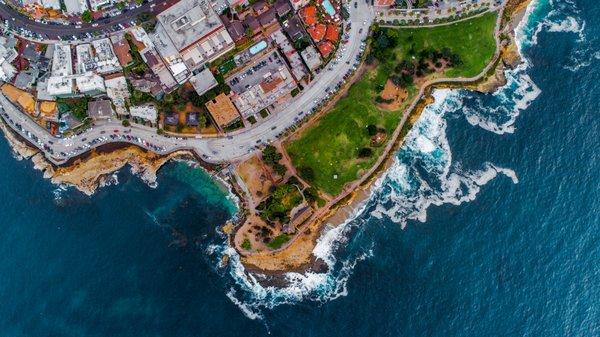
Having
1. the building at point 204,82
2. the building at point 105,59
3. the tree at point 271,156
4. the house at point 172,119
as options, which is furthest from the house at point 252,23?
the building at point 105,59

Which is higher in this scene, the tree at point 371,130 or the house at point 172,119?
the house at point 172,119

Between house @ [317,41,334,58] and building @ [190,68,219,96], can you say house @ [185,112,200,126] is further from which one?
house @ [317,41,334,58]

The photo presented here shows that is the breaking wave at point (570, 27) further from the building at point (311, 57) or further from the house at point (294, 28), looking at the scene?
the house at point (294, 28)

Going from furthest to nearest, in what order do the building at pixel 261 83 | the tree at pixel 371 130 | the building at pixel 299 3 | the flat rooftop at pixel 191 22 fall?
the building at pixel 299 3, the building at pixel 261 83, the tree at pixel 371 130, the flat rooftop at pixel 191 22

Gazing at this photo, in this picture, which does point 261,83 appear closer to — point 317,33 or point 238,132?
point 238,132

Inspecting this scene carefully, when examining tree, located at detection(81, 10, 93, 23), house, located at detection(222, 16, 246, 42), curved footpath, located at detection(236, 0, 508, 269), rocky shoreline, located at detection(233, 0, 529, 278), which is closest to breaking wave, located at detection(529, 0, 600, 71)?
rocky shoreline, located at detection(233, 0, 529, 278)

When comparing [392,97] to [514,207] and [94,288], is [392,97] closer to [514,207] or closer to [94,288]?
[514,207]
